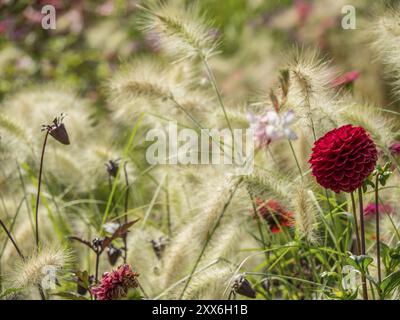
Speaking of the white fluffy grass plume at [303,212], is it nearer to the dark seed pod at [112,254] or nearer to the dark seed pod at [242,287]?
the dark seed pod at [242,287]

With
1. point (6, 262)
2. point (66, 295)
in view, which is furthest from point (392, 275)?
point (6, 262)

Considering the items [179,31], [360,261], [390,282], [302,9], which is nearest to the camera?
[360,261]

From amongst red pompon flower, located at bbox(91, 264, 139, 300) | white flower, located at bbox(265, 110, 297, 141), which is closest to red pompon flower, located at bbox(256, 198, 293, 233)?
white flower, located at bbox(265, 110, 297, 141)

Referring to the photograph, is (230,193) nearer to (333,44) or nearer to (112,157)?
(112,157)

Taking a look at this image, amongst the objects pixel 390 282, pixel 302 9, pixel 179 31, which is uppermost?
pixel 302 9

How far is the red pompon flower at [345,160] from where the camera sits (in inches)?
58.6

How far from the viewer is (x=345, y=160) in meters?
1.49

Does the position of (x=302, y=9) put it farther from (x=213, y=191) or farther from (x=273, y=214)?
(x=213, y=191)

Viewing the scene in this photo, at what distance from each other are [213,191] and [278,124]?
214 mm

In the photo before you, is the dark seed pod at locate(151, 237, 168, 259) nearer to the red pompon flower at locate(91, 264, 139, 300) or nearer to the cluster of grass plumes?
the cluster of grass plumes

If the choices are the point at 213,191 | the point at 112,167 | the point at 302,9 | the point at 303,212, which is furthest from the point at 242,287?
the point at 302,9

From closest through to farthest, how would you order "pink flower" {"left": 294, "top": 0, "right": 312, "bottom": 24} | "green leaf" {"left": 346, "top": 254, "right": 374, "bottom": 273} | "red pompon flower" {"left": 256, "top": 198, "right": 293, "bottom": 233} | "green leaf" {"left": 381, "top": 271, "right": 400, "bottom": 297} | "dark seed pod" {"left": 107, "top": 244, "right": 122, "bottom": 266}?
"green leaf" {"left": 346, "top": 254, "right": 374, "bottom": 273} → "green leaf" {"left": 381, "top": 271, "right": 400, "bottom": 297} → "dark seed pod" {"left": 107, "top": 244, "right": 122, "bottom": 266} → "red pompon flower" {"left": 256, "top": 198, "right": 293, "bottom": 233} → "pink flower" {"left": 294, "top": 0, "right": 312, "bottom": 24}

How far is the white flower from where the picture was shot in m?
1.77

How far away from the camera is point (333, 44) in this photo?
4191 mm
